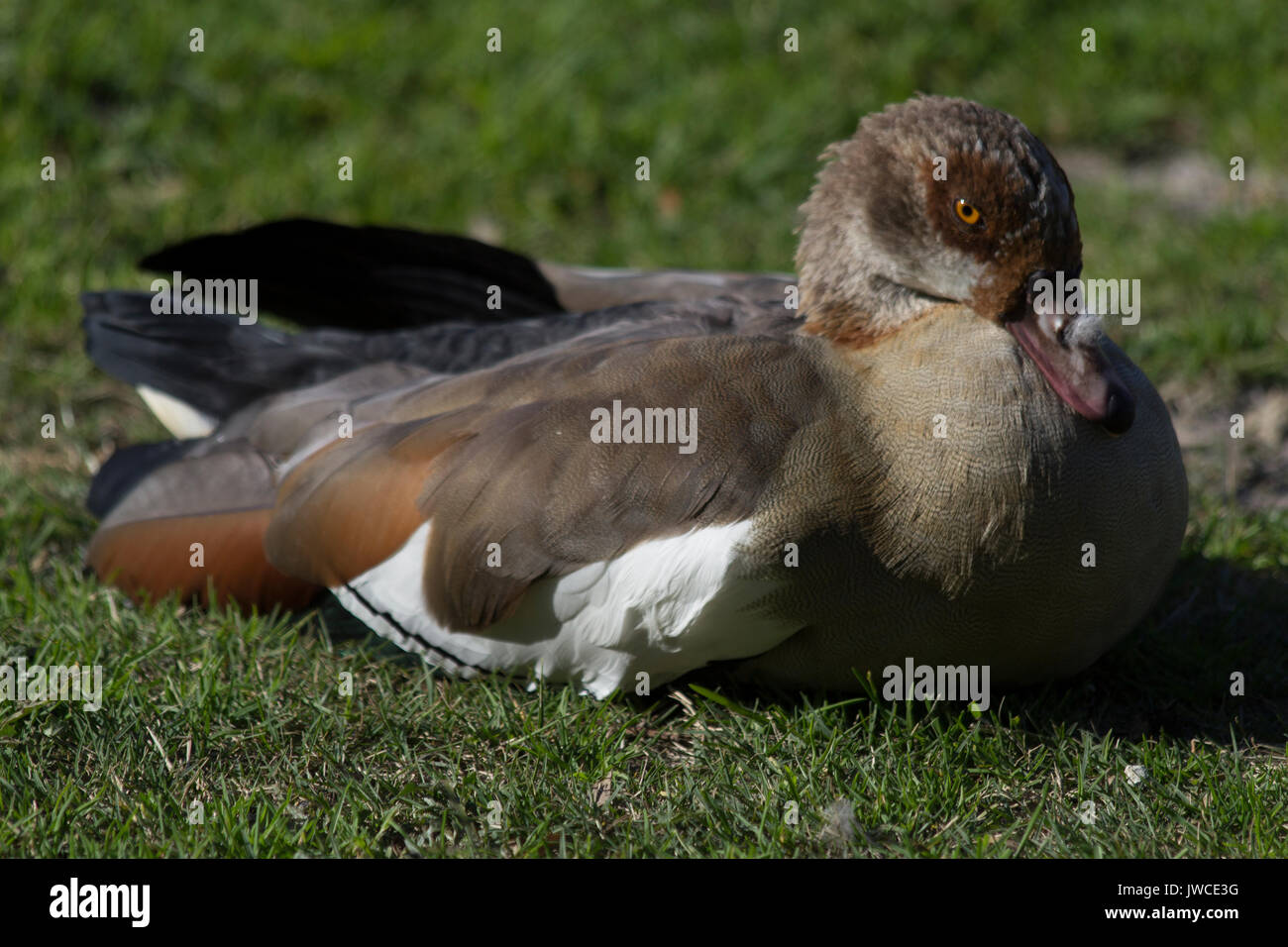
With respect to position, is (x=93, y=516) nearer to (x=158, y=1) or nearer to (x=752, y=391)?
(x=752, y=391)

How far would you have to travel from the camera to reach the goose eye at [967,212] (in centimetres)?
311

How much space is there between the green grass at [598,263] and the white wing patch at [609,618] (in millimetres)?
109

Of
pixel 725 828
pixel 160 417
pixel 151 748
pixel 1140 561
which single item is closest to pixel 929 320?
pixel 1140 561

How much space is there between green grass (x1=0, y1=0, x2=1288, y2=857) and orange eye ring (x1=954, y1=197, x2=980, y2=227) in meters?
1.07

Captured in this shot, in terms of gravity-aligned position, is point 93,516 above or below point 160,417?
below

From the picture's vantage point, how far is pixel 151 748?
10.7ft

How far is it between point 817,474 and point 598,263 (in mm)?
2836

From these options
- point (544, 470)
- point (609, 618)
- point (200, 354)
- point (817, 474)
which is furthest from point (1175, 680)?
point (200, 354)

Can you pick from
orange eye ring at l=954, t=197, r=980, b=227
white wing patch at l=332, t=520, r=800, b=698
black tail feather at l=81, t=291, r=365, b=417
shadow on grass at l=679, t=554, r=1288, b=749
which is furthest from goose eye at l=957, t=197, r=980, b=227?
black tail feather at l=81, t=291, r=365, b=417

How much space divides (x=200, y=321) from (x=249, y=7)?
9.43 ft

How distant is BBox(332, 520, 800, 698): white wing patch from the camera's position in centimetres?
307

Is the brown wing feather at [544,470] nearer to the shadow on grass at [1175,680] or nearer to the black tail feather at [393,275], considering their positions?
the shadow on grass at [1175,680]
